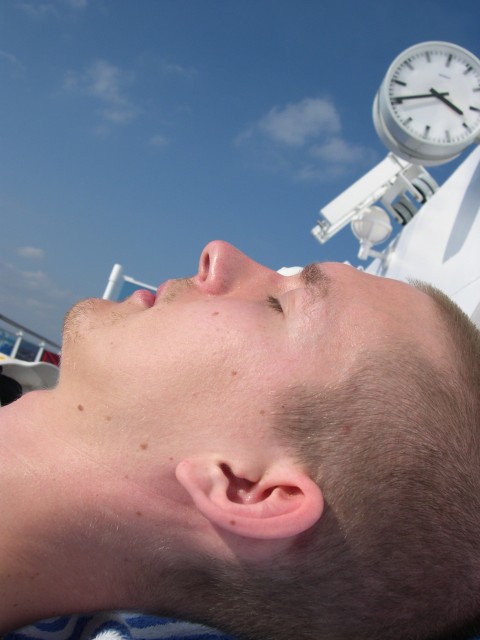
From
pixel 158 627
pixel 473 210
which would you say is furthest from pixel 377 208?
pixel 158 627

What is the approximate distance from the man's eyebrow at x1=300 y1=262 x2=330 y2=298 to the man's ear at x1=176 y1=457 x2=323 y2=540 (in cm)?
32

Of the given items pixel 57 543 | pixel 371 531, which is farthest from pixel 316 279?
pixel 57 543

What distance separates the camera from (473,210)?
2547 millimetres

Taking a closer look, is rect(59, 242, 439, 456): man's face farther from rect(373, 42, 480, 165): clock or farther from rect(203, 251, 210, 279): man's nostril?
rect(373, 42, 480, 165): clock

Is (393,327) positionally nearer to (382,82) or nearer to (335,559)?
(335,559)

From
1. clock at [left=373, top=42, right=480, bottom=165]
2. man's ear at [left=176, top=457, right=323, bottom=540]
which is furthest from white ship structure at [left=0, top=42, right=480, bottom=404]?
man's ear at [left=176, top=457, right=323, bottom=540]

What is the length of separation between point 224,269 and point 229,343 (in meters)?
0.22

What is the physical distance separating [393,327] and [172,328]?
0.39 metres

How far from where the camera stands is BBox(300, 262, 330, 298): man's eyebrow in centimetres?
101

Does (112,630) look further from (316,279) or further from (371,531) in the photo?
(316,279)

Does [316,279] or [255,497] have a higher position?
[316,279]

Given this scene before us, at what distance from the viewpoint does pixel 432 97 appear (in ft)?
9.36

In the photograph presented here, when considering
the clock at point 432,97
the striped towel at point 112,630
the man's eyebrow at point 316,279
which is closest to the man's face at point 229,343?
the man's eyebrow at point 316,279

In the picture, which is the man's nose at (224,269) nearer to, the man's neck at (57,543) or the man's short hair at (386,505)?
the man's short hair at (386,505)
